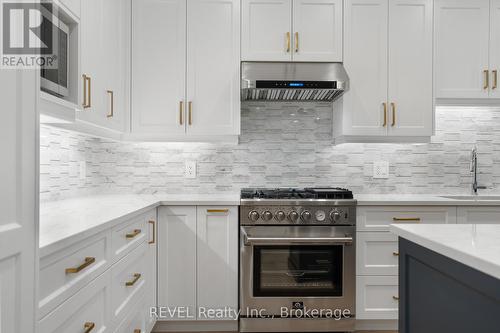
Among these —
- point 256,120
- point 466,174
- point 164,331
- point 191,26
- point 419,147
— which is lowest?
point 164,331

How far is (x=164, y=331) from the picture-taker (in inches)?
98.2

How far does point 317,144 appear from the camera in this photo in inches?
119

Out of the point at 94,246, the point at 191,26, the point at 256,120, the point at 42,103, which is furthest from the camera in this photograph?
the point at 256,120

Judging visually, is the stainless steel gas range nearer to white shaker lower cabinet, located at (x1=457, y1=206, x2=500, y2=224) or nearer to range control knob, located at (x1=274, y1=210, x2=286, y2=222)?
range control knob, located at (x1=274, y1=210, x2=286, y2=222)

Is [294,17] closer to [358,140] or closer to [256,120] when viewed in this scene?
[256,120]

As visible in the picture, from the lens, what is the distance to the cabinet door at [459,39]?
276cm

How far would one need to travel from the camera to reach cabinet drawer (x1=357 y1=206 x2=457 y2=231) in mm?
2488

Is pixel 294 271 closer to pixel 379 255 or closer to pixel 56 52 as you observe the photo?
pixel 379 255

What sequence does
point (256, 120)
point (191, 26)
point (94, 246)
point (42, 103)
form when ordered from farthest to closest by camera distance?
point (256, 120) → point (191, 26) → point (94, 246) → point (42, 103)

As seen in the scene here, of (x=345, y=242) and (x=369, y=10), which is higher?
(x=369, y=10)

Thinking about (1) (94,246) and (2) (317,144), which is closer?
(1) (94,246)

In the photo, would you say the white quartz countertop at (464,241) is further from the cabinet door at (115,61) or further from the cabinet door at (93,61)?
the cabinet door at (115,61)

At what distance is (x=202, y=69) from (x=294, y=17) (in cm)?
79

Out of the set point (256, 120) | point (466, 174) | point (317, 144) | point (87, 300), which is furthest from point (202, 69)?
point (466, 174)
